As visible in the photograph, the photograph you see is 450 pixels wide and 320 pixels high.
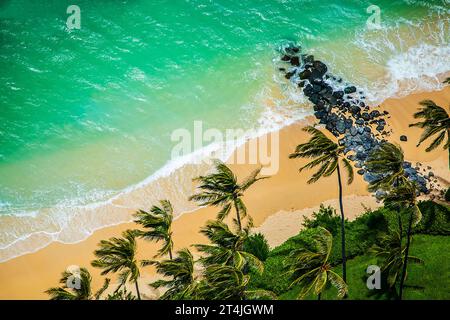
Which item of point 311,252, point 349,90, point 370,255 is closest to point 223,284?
point 311,252

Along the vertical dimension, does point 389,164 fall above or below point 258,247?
above

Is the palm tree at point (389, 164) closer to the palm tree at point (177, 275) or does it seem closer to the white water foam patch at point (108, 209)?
the palm tree at point (177, 275)

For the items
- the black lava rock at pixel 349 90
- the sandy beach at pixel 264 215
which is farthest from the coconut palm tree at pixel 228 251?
the black lava rock at pixel 349 90

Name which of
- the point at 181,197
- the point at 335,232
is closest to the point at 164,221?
the point at 181,197

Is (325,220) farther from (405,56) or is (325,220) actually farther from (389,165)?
(405,56)

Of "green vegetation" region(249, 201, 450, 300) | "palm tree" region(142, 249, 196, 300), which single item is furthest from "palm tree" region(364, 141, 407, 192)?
"palm tree" region(142, 249, 196, 300)

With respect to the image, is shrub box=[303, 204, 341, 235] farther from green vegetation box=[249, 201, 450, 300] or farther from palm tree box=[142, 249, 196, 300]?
palm tree box=[142, 249, 196, 300]

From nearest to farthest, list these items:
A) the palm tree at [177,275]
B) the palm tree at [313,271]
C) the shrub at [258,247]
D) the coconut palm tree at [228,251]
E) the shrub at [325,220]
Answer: the palm tree at [313,271], the coconut palm tree at [228,251], the palm tree at [177,275], the shrub at [258,247], the shrub at [325,220]
